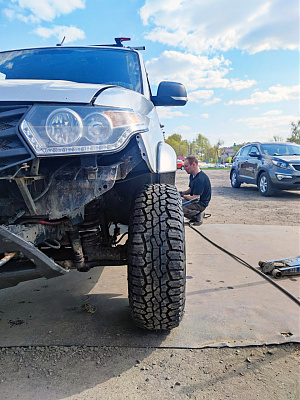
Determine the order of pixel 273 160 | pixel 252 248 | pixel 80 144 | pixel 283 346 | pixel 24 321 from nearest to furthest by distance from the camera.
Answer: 1. pixel 80 144
2. pixel 283 346
3. pixel 24 321
4. pixel 252 248
5. pixel 273 160

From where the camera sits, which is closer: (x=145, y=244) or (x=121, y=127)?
(x=121, y=127)

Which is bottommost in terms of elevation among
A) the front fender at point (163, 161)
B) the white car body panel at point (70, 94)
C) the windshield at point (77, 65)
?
the front fender at point (163, 161)

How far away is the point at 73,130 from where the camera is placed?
1562mm

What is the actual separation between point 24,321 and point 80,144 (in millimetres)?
1469

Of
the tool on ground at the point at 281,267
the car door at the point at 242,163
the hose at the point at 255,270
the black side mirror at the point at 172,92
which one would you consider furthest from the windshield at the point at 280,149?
the black side mirror at the point at 172,92

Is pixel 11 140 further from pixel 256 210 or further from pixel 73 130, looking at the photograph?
pixel 256 210

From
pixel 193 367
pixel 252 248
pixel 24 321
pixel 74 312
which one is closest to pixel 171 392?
pixel 193 367

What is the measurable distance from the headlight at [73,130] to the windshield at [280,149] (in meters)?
8.60

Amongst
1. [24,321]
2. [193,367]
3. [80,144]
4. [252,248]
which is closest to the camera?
[80,144]

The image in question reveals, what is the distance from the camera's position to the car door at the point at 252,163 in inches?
377

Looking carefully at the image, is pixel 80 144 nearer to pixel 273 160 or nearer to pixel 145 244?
pixel 145 244

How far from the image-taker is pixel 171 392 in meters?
1.59

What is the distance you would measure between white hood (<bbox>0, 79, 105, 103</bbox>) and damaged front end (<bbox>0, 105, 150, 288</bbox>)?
0.17ft

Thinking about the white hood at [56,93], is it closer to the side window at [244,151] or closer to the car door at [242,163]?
the car door at [242,163]
